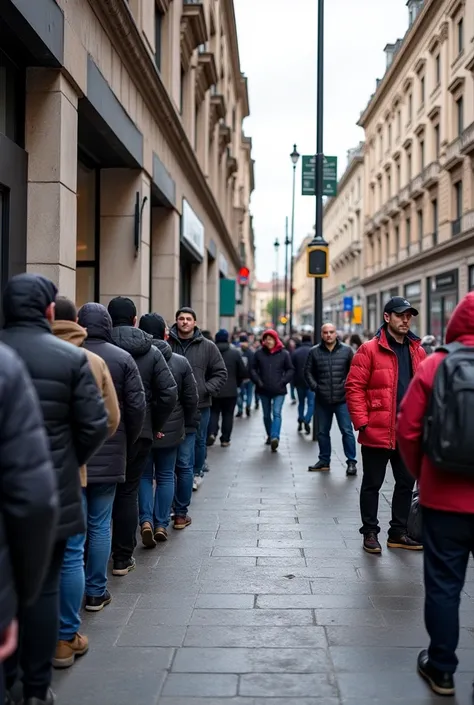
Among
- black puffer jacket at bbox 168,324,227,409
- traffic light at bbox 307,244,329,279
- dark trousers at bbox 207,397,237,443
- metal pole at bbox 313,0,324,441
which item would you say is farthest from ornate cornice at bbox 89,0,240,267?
dark trousers at bbox 207,397,237,443

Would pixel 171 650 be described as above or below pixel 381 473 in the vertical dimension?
below

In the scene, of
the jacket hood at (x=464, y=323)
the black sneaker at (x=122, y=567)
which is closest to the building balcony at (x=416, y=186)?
the black sneaker at (x=122, y=567)

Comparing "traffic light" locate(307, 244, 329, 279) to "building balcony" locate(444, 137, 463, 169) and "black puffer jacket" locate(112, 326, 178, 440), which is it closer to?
"black puffer jacket" locate(112, 326, 178, 440)

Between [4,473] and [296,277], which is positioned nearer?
[4,473]

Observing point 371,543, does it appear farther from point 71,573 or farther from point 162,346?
point 71,573

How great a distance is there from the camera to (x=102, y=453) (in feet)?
16.1

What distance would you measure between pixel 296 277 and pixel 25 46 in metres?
137

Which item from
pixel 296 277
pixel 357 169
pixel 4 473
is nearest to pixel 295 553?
pixel 4 473

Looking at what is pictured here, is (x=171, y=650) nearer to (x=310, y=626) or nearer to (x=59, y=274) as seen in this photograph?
(x=310, y=626)

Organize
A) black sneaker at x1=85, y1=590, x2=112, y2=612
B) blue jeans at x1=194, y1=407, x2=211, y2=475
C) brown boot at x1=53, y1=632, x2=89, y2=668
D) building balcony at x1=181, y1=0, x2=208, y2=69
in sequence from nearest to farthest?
brown boot at x1=53, y1=632, x2=89, y2=668
black sneaker at x1=85, y1=590, x2=112, y2=612
blue jeans at x1=194, y1=407, x2=211, y2=475
building balcony at x1=181, y1=0, x2=208, y2=69

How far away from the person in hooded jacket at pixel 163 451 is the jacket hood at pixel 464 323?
3089mm

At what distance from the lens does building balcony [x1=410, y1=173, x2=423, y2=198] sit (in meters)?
40.0

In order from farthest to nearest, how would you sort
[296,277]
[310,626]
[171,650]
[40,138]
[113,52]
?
[296,277]
[113,52]
[40,138]
[310,626]
[171,650]

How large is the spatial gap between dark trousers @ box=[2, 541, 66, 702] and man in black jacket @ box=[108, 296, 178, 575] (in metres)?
2.09
